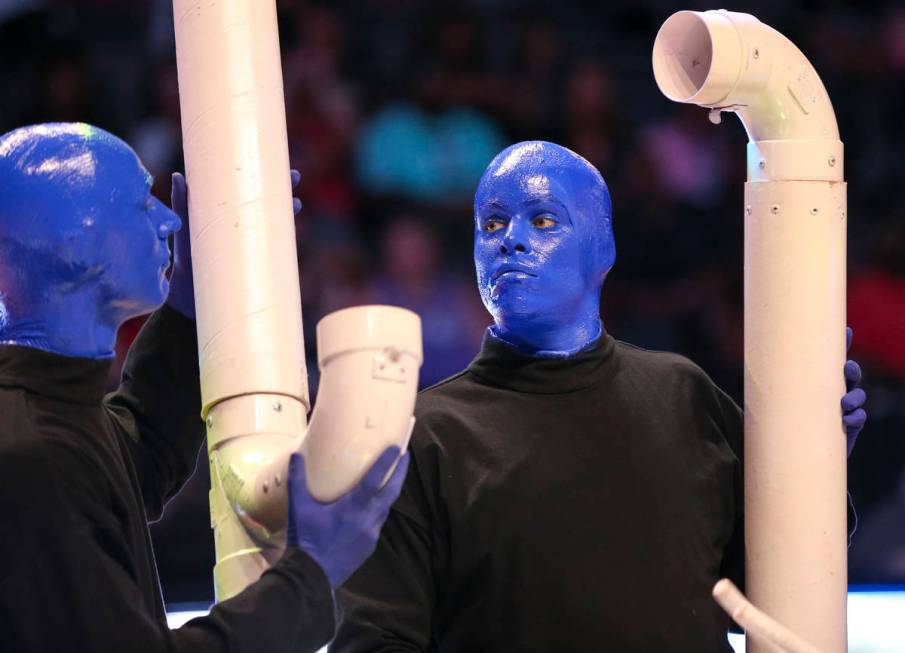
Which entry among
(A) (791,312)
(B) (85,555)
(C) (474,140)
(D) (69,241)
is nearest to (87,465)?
(B) (85,555)

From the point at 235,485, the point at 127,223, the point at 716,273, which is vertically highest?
the point at 127,223

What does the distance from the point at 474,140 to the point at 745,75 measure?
8.01 feet

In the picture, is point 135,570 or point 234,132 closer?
point 135,570

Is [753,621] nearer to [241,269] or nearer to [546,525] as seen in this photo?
[546,525]

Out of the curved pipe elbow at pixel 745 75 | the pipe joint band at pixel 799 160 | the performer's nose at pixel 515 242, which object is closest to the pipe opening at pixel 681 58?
the curved pipe elbow at pixel 745 75

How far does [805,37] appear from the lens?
15.7 feet

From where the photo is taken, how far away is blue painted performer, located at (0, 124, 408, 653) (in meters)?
1.52

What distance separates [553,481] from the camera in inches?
A: 82.2

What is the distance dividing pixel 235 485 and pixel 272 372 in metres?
0.15

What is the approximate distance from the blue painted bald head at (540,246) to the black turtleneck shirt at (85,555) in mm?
588

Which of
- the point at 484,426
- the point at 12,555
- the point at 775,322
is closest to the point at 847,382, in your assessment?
the point at 775,322

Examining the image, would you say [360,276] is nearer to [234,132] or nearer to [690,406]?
[690,406]

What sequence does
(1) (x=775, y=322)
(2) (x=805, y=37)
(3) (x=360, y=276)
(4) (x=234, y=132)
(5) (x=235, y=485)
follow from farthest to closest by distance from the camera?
1. (2) (x=805, y=37)
2. (3) (x=360, y=276)
3. (1) (x=775, y=322)
4. (4) (x=234, y=132)
5. (5) (x=235, y=485)

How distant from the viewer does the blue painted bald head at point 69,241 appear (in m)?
1.61
